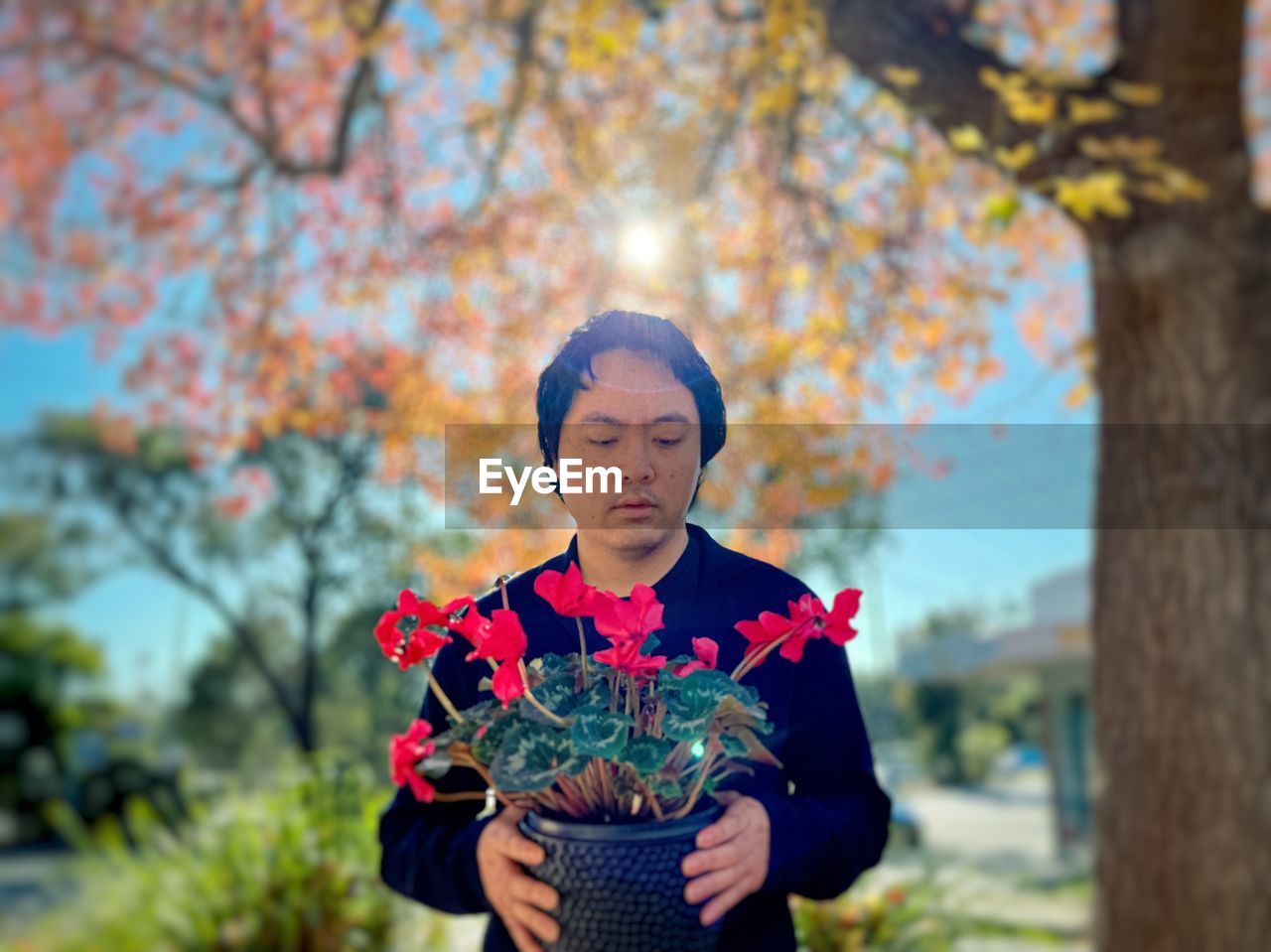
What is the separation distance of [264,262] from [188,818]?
3.03m

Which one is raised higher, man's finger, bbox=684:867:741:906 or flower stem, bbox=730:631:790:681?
flower stem, bbox=730:631:790:681

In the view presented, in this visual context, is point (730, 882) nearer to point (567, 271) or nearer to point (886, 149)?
point (886, 149)

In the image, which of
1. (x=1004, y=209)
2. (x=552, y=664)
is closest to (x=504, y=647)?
(x=552, y=664)

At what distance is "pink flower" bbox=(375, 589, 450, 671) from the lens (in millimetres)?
949

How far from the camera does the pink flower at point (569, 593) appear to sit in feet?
2.87

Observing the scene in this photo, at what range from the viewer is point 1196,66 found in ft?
11.5

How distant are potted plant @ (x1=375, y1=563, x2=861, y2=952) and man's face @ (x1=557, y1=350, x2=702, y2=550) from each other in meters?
0.09

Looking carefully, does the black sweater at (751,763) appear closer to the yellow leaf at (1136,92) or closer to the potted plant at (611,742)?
the potted plant at (611,742)

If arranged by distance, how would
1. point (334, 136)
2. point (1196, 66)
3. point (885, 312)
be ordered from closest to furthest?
point (1196, 66)
point (885, 312)
point (334, 136)

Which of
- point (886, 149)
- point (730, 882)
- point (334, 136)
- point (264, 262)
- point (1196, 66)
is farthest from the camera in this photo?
point (264, 262)

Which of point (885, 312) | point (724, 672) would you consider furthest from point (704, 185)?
point (724, 672)

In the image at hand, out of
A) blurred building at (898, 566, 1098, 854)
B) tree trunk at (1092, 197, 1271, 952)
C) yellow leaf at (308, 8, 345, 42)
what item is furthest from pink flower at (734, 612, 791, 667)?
blurred building at (898, 566, 1098, 854)

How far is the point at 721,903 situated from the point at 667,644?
25cm

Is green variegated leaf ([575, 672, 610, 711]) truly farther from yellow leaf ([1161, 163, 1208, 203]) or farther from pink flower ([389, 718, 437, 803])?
yellow leaf ([1161, 163, 1208, 203])
